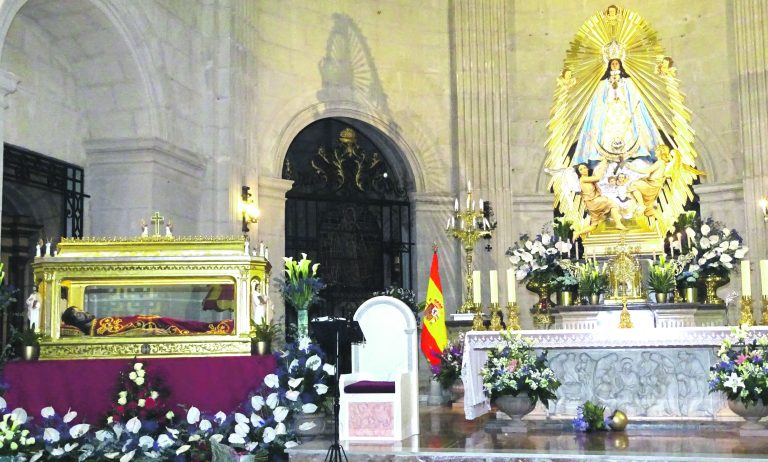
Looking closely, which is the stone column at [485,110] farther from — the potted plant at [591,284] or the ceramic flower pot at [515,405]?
the ceramic flower pot at [515,405]

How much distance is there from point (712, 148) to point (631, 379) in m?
7.75

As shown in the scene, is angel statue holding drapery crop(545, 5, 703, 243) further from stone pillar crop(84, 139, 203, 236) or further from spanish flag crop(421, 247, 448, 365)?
stone pillar crop(84, 139, 203, 236)

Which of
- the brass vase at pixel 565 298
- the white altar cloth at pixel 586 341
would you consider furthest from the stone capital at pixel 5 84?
the brass vase at pixel 565 298

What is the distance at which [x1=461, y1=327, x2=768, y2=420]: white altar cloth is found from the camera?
35.2ft

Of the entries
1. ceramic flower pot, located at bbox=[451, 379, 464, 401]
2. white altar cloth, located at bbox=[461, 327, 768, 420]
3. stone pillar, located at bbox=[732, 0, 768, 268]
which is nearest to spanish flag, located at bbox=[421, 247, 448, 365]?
ceramic flower pot, located at bbox=[451, 379, 464, 401]

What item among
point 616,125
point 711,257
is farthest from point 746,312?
point 616,125

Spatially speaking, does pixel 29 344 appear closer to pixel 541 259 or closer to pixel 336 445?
pixel 336 445

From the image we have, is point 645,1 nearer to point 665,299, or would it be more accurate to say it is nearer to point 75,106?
point 665,299

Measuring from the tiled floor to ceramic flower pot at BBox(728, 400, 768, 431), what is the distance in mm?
192

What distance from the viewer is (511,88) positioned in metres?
18.6

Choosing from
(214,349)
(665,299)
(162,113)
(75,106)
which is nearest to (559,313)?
(665,299)

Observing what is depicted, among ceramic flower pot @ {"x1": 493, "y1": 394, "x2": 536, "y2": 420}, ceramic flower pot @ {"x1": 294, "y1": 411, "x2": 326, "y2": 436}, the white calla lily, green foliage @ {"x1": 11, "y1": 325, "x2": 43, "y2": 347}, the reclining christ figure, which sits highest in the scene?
the reclining christ figure

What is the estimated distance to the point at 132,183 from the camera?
47.3ft

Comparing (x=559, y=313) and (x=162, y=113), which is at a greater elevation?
(x=162, y=113)
